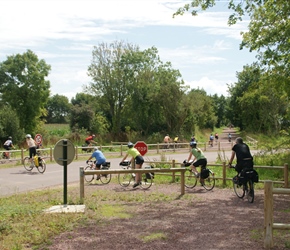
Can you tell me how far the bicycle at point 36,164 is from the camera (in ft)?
67.8

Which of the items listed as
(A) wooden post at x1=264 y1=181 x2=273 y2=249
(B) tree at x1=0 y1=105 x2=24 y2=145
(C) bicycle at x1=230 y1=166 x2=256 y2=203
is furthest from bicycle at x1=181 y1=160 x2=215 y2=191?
(B) tree at x1=0 y1=105 x2=24 y2=145

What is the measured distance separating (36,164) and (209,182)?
365 inches

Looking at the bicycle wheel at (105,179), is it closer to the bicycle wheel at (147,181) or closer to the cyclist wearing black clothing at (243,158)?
the bicycle wheel at (147,181)

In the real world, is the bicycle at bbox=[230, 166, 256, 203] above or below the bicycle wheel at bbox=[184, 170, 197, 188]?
above

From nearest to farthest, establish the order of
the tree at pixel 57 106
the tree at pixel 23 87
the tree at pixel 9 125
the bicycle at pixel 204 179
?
the bicycle at pixel 204 179 → the tree at pixel 9 125 → the tree at pixel 23 87 → the tree at pixel 57 106

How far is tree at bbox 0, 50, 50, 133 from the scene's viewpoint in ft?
192

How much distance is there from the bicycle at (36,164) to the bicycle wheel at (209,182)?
8879 millimetres

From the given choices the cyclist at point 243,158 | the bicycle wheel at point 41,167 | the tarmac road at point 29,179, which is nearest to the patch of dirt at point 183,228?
the cyclist at point 243,158

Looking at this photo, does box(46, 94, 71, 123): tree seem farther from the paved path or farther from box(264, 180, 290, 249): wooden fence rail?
box(264, 180, 290, 249): wooden fence rail

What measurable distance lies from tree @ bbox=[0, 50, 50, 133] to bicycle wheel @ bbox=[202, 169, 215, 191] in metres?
46.8

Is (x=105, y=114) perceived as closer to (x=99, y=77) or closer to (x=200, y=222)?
(x=99, y=77)

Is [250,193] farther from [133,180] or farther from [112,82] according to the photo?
[112,82]

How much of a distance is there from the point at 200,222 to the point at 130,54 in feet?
159

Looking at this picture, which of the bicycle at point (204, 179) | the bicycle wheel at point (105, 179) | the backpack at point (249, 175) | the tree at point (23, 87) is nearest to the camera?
the backpack at point (249, 175)
